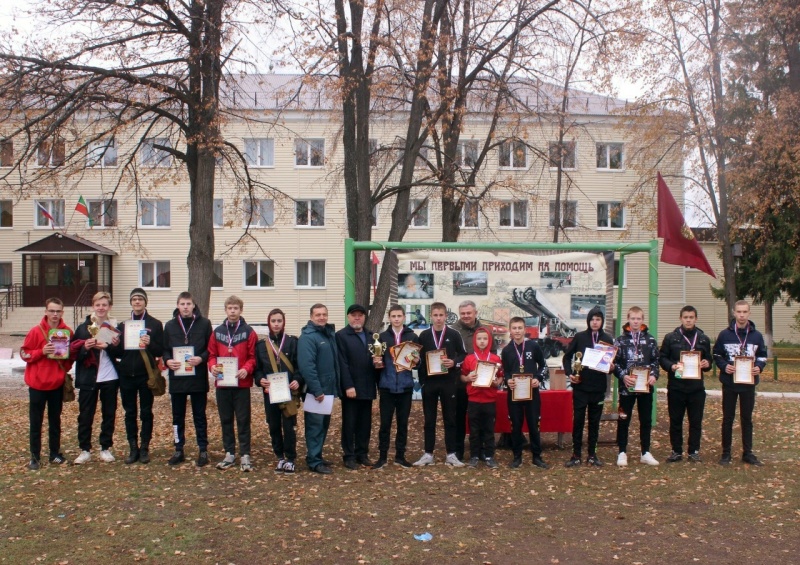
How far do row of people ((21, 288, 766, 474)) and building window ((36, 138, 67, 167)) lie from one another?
4.85m

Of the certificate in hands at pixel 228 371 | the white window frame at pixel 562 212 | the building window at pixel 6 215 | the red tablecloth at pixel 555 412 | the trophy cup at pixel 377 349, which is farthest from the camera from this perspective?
the building window at pixel 6 215

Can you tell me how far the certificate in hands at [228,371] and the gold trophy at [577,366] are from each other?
3.67 metres

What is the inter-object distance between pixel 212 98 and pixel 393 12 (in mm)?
3889

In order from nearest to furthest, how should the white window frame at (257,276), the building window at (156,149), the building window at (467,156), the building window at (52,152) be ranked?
the building window at (52,152)
the building window at (156,149)
the building window at (467,156)
the white window frame at (257,276)

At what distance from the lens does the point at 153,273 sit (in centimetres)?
3631

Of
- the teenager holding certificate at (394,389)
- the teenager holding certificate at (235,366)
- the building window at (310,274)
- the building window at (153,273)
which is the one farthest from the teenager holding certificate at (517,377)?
the building window at (153,273)

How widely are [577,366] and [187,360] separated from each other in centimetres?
422

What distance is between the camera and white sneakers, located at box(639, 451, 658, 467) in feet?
29.1

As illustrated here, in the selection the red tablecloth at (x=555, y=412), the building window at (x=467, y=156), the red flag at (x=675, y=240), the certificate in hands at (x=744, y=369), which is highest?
the building window at (x=467, y=156)

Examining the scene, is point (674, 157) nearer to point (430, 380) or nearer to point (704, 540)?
point (430, 380)

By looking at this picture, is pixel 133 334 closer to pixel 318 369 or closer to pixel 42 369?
pixel 42 369

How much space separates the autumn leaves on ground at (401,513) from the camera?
18.9ft

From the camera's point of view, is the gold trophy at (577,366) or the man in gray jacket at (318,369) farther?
the gold trophy at (577,366)

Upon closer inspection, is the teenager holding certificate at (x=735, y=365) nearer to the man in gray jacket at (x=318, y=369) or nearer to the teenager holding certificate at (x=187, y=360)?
the man in gray jacket at (x=318, y=369)
